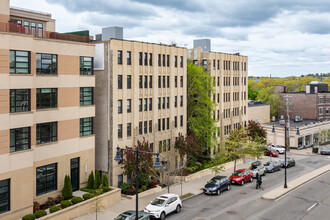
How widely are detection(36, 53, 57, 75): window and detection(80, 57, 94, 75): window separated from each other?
337 cm

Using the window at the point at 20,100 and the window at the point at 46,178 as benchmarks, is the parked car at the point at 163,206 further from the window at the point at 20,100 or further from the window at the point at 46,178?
the window at the point at 20,100

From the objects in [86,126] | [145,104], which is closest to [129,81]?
[145,104]

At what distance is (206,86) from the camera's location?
54.2 metres

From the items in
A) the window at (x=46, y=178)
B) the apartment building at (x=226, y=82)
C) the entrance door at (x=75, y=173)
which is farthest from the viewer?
the apartment building at (x=226, y=82)

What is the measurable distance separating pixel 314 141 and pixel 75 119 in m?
62.1

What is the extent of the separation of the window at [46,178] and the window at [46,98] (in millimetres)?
5626

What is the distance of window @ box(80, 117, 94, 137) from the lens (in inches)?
1451

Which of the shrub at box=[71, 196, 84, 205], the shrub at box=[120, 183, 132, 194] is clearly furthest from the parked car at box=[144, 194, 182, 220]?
the shrub at box=[120, 183, 132, 194]

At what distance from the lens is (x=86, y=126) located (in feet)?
122

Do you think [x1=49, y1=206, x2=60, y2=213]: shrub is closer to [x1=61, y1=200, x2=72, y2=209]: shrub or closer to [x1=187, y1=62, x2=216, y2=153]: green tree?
[x1=61, y1=200, x2=72, y2=209]: shrub

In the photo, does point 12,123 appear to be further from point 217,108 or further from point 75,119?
point 217,108

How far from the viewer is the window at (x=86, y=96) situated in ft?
121

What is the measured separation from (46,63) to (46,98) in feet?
10.7

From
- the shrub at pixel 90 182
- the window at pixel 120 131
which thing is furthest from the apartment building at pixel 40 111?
the window at pixel 120 131
